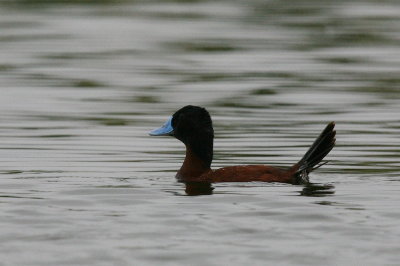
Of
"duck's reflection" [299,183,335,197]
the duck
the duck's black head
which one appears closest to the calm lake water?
"duck's reflection" [299,183,335,197]

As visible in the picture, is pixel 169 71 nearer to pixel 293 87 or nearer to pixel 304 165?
pixel 293 87

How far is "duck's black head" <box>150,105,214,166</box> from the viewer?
40.8 ft

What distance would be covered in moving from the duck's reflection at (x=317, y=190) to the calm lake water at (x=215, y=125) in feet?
0.13

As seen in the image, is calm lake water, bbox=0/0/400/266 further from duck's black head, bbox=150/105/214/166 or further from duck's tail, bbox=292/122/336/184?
duck's black head, bbox=150/105/214/166

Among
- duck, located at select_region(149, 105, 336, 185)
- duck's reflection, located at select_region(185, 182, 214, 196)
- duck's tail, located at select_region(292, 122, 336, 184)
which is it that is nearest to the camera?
duck's reflection, located at select_region(185, 182, 214, 196)

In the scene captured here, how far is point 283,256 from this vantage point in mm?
8617

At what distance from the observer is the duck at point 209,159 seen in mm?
11852

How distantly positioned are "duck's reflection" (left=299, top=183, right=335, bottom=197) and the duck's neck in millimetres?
1027

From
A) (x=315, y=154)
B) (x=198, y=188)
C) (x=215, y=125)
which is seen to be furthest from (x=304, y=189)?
(x=215, y=125)

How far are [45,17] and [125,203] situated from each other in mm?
17099

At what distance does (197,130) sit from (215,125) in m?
3.93

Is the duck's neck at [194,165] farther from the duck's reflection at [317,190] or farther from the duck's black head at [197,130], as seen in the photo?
the duck's reflection at [317,190]

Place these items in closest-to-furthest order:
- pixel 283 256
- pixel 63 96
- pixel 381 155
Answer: pixel 283 256, pixel 381 155, pixel 63 96

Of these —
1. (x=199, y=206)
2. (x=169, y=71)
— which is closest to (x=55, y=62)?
(x=169, y=71)
